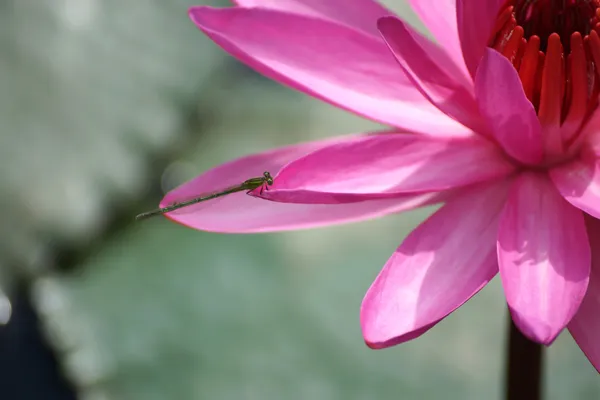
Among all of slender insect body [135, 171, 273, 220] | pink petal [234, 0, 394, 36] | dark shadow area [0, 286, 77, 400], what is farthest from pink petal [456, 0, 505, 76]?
dark shadow area [0, 286, 77, 400]

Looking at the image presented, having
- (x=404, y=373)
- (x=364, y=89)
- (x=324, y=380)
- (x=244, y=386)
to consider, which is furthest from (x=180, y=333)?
(x=364, y=89)

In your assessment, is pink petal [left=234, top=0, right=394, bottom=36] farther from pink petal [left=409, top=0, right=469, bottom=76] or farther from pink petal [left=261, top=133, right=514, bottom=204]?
pink petal [left=261, top=133, right=514, bottom=204]

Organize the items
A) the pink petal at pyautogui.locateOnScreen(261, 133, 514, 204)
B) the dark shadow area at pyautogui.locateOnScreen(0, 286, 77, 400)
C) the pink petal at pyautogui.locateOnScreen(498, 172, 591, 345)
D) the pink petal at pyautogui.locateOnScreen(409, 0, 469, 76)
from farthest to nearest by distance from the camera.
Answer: the dark shadow area at pyautogui.locateOnScreen(0, 286, 77, 400) → the pink petal at pyautogui.locateOnScreen(409, 0, 469, 76) → the pink petal at pyautogui.locateOnScreen(261, 133, 514, 204) → the pink petal at pyautogui.locateOnScreen(498, 172, 591, 345)

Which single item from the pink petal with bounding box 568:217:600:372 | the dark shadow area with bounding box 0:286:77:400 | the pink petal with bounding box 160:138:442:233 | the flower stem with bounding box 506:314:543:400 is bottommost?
the dark shadow area with bounding box 0:286:77:400

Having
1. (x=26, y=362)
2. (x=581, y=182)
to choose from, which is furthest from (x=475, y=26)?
(x=26, y=362)

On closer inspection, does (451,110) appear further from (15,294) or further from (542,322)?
(15,294)

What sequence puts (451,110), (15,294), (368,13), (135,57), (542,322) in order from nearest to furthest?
(542,322) → (451,110) → (368,13) → (15,294) → (135,57)
